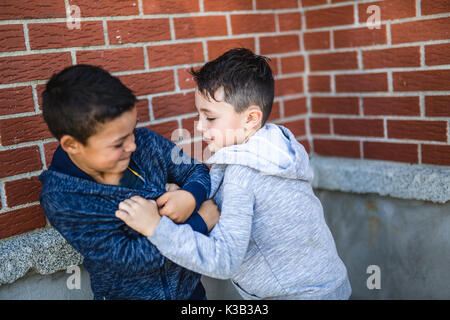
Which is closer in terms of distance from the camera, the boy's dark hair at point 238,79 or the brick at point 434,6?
the boy's dark hair at point 238,79

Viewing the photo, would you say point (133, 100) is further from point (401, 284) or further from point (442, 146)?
point (401, 284)

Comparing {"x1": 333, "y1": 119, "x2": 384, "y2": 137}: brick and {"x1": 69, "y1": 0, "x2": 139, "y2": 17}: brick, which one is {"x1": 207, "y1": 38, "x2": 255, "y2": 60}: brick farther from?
{"x1": 333, "y1": 119, "x2": 384, "y2": 137}: brick

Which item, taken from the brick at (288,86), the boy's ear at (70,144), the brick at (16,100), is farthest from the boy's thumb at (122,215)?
the brick at (288,86)

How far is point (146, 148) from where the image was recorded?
2145mm

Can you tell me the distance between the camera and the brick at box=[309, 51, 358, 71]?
3014mm

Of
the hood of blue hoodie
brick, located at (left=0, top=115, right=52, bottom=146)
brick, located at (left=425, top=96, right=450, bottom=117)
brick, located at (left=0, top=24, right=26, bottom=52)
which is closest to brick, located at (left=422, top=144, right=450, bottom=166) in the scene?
brick, located at (left=425, top=96, right=450, bottom=117)

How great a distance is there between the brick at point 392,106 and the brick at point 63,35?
1.66 metres

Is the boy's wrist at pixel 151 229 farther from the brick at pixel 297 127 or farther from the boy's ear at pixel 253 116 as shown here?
the brick at pixel 297 127

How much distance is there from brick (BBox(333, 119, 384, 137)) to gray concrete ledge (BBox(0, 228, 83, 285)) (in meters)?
1.84

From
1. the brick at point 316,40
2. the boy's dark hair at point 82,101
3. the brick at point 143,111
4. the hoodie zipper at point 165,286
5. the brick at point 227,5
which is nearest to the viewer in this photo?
the boy's dark hair at point 82,101

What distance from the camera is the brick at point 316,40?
3.13 metres

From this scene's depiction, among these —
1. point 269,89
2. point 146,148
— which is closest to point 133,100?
point 146,148

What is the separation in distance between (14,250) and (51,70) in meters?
0.85

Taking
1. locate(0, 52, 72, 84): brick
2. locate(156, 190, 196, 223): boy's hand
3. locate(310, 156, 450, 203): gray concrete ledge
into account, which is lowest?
locate(310, 156, 450, 203): gray concrete ledge
